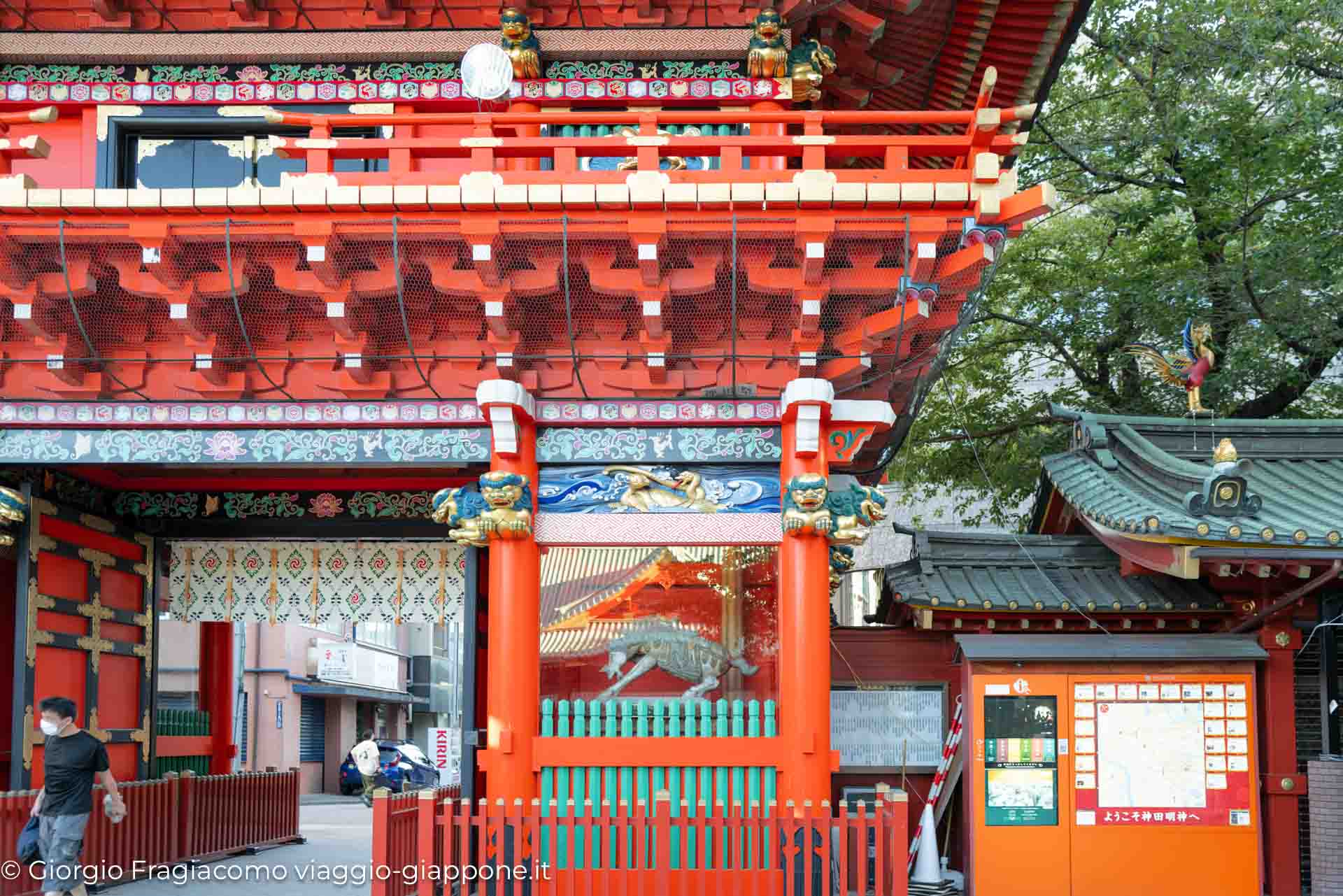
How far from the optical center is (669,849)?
8.51m

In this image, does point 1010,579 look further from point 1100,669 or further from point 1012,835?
point 1012,835

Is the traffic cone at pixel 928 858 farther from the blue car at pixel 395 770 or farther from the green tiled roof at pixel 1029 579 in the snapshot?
the blue car at pixel 395 770

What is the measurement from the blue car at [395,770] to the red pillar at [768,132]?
69.0 feet

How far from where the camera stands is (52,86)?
11281 mm

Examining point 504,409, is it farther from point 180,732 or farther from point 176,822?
point 180,732

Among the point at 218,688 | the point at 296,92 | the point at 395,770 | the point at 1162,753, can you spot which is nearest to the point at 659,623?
the point at 1162,753

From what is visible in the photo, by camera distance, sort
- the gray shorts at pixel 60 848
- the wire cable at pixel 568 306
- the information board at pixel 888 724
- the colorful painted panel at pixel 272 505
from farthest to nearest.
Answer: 1. the colorful painted panel at pixel 272 505
2. the information board at pixel 888 724
3. the gray shorts at pixel 60 848
4. the wire cable at pixel 568 306

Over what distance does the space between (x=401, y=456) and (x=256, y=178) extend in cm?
298

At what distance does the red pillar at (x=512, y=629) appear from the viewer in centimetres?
927

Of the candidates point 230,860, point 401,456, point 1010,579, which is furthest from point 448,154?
point 230,860

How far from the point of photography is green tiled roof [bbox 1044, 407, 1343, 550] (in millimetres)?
10109

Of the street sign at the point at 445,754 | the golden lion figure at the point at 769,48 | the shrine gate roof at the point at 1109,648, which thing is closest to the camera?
the shrine gate roof at the point at 1109,648

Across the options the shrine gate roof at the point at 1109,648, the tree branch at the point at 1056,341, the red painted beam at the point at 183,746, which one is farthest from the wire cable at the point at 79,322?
the tree branch at the point at 1056,341

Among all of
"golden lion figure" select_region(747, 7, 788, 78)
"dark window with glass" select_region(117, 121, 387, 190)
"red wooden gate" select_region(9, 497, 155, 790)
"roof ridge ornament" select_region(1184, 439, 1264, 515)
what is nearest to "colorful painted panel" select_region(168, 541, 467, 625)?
"red wooden gate" select_region(9, 497, 155, 790)
